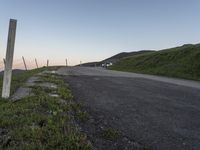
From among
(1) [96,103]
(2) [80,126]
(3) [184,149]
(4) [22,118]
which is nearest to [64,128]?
(2) [80,126]

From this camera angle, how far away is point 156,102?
27.0ft

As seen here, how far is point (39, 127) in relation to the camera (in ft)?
14.8

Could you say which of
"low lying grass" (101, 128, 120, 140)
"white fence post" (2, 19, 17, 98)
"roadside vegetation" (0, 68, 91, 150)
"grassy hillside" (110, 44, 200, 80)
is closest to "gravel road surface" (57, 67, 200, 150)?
"low lying grass" (101, 128, 120, 140)

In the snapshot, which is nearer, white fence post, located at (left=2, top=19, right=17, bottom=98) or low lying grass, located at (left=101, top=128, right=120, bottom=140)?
low lying grass, located at (left=101, top=128, right=120, bottom=140)

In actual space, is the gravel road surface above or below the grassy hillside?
below

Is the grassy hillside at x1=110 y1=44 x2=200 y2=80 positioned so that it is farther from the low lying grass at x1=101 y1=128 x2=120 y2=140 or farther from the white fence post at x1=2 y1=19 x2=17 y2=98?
the low lying grass at x1=101 y1=128 x2=120 y2=140

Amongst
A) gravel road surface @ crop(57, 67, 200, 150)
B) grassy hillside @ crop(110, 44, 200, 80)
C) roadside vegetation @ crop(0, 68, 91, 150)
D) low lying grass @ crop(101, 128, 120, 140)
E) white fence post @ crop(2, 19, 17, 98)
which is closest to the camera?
roadside vegetation @ crop(0, 68, 91, 150)

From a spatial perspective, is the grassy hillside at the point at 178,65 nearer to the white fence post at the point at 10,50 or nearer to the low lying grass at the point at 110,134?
the white fence post at the point at 10,50

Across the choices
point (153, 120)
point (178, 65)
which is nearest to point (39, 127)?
point (153, 120)

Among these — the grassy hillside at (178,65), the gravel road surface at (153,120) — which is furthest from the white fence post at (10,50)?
the grassy hillside at (178,65)

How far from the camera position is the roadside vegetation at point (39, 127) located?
3.90 meters

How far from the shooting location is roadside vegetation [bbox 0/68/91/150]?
12.8 feet

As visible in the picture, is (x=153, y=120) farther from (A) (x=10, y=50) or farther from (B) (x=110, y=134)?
(A) (x=10, y=50)

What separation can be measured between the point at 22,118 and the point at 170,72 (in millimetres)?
25069
